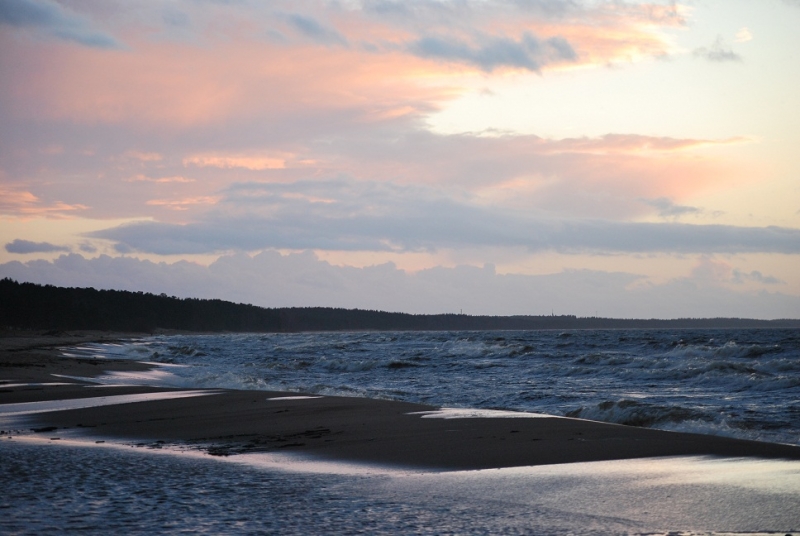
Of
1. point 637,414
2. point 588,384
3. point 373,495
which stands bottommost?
point 588,384

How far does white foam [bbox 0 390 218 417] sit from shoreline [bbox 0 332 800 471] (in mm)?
441

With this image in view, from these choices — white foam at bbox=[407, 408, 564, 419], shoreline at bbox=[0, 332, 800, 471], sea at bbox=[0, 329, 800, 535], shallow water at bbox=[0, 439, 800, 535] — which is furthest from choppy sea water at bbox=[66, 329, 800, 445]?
shallow water at bbox=[0, 439, 800, 535]

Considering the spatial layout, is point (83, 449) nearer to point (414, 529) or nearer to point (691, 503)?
point (414, 529)

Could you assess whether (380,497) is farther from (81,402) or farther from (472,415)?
(81,402)

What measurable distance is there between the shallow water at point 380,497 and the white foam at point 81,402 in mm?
6209

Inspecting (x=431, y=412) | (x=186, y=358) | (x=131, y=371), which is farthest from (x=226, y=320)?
(x=431, y=412)

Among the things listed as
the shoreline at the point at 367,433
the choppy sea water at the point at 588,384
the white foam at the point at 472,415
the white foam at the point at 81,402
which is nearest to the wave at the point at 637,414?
the choppy sea water at the point at 588,384

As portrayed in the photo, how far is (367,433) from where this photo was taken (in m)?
10.3

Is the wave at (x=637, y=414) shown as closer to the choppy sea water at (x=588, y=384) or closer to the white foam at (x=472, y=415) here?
the choppy sea water at (x=588, y=384)

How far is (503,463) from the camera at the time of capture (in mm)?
7723

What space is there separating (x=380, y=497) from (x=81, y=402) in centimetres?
1113

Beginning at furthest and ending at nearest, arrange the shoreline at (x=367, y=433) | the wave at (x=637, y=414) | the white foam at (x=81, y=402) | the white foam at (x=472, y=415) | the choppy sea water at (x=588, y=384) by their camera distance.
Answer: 1. the white foam at (x=81, y=402)
2. the choppy sea water at (x=588, y=384)
3. the wave at (x=637, y=414)
4. the white foam at (x=472, y=415)
5. the shoreline at (x=367, y=433)

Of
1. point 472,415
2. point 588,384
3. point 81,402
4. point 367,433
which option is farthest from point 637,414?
point 81,402

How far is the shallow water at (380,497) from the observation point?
15.7 ft
